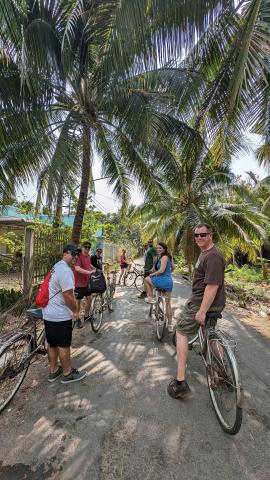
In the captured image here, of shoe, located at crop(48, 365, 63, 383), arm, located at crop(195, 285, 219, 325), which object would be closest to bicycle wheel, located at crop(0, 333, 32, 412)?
shoe, located at crop(48, 365, 63, 383)

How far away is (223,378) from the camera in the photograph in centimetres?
296

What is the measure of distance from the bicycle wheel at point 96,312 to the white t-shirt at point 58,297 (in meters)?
2.33

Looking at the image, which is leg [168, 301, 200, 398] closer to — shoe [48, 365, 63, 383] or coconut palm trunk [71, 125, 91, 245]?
shoe [48, 365, 63, 383]

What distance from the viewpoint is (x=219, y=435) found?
9.16 ft

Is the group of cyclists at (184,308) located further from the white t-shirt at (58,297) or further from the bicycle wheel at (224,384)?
the bicycle wheel at (224,384)

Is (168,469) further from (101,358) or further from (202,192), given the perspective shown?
(202,192)

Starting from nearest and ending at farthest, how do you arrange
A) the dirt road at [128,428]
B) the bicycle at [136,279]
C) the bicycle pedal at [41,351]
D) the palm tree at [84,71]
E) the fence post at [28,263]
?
the dirt road at [128,428], the bicycle pedal at [41,351], the palm tree at [84,71], the fence post at [28,263], the bicycle at [136,279]

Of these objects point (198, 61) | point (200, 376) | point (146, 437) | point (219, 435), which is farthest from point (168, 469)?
point (198, 61)

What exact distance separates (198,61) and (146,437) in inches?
266

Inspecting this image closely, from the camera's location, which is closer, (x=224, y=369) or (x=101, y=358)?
(x=224, y=369)

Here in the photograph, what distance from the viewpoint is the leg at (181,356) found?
3288 millimetres

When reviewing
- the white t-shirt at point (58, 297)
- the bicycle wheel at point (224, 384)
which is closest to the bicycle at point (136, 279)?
the white t-shirt at point (58, 297)

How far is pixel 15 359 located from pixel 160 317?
284cm

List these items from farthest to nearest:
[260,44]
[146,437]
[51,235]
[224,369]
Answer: [51,235] < [260,44] < [224,369] < [146,437]
